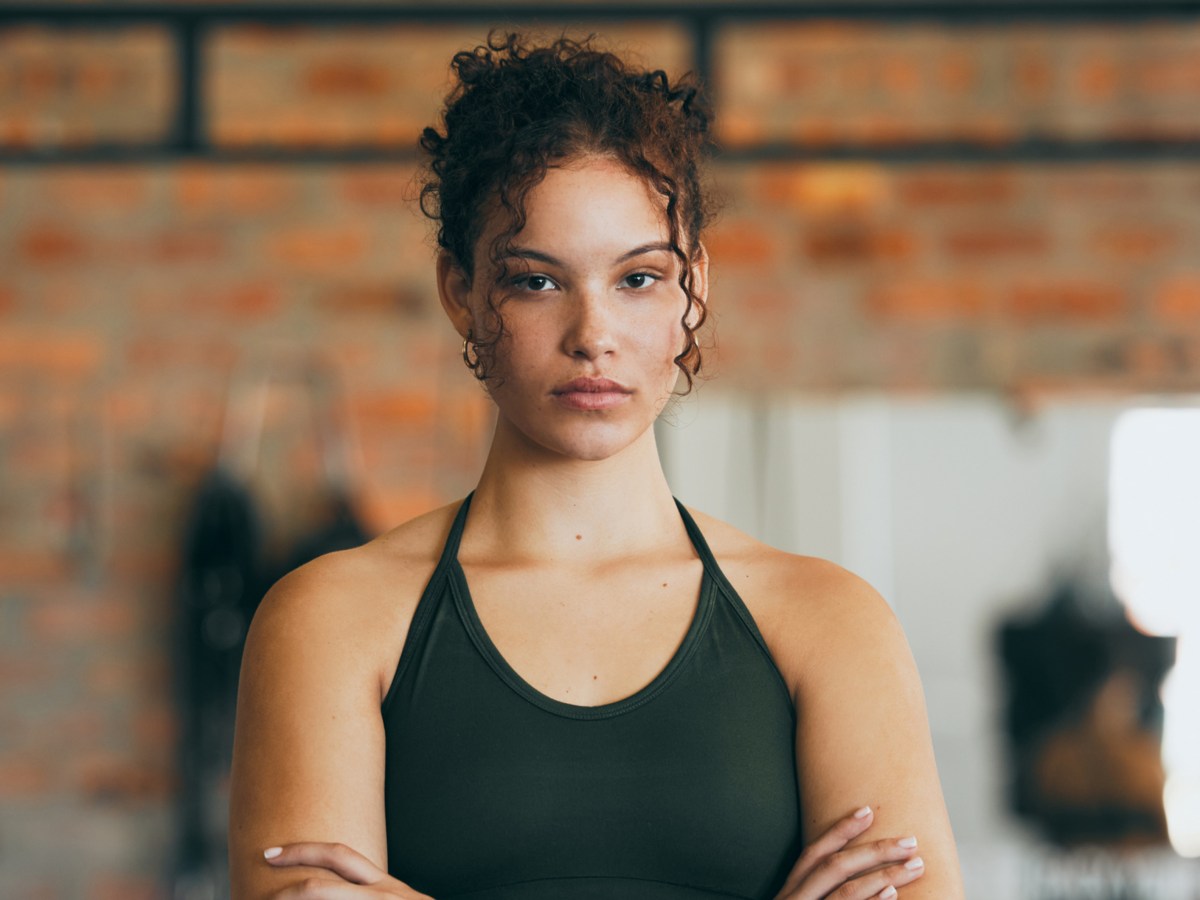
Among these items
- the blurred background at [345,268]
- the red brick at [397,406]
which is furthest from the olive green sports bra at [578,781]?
A: the red brick at [397,406]

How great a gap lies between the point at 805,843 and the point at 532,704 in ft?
0.75

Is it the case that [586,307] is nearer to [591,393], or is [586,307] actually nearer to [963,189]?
[591,393]

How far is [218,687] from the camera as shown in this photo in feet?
11.2

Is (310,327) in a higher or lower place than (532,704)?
higher

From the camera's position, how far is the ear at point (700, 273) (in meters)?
1.18

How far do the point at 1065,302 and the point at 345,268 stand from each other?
1.77 m

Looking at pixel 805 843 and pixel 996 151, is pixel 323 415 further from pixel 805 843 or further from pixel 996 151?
pixel 805 843

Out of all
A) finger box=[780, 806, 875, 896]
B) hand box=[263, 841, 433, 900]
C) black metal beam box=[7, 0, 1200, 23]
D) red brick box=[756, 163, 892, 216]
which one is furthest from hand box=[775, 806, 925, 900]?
black metal beam box=[7, 0, 1200, 23]

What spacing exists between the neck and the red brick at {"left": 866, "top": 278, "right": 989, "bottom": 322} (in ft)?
8.50

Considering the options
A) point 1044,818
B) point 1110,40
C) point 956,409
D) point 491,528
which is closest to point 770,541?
point 956,409

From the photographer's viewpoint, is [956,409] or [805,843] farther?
[956,409]

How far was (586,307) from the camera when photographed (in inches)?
43.4

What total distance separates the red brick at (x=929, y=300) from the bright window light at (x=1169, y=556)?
461mm

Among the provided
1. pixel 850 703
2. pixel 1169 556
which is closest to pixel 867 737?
pixel 850 703
